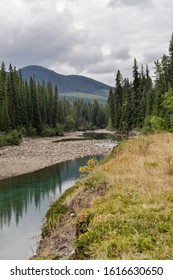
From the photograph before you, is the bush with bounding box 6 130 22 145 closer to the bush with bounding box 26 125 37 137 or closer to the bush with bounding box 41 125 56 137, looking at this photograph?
the bush with bounding box 26 125 37 137

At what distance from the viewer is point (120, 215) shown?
6.57 m

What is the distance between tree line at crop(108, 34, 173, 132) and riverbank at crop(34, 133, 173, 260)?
1602 inches

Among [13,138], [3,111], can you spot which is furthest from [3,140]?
[3,111]

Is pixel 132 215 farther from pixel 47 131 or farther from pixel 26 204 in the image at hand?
pixel 47 131

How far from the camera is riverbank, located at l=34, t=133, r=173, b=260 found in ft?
Answer: 17.3

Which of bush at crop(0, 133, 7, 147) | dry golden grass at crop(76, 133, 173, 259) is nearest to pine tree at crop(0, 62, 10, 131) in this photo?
bush at crop(0, 133, 7, 147)

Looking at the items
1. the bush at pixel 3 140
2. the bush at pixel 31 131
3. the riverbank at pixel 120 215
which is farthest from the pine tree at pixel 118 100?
the riverbank at pixel 120 215

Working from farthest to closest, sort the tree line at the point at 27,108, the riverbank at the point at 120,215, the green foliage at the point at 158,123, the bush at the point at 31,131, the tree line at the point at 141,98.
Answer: the bush at the point at 31,131
the tree line at the point at 27,108
the tree line at the point at 141,98
the green foliage at the point at 158,123
the riverbank at the point at 120,215

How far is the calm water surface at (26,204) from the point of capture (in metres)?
14.5

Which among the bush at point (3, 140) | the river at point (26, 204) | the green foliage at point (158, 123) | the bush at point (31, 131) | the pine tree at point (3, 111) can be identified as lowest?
the river at point (26, 204)

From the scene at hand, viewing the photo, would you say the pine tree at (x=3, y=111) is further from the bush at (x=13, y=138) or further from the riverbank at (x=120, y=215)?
the riverbank at (x=120, y=215)

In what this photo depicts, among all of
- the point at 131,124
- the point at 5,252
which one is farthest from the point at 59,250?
the point at 131,124

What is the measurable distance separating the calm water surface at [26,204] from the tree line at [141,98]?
23.3 meters
